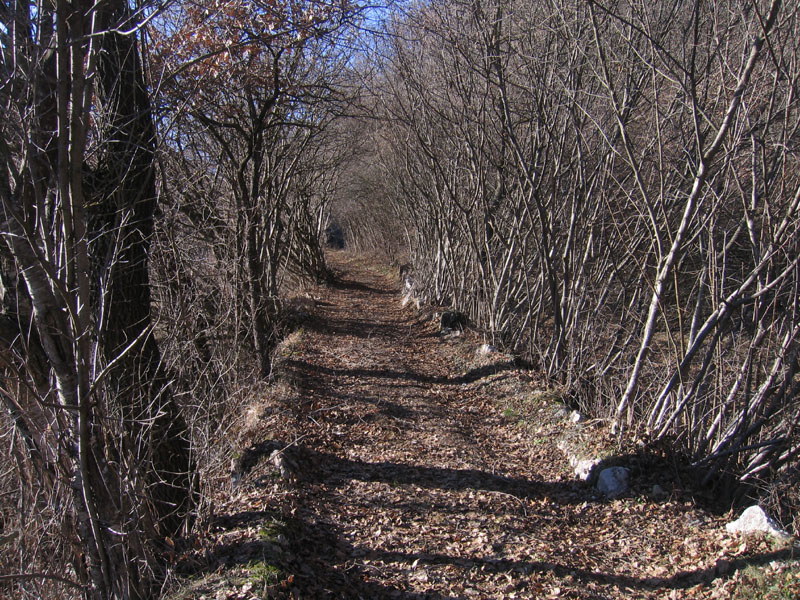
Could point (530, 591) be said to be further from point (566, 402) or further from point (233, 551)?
point (566, 402)

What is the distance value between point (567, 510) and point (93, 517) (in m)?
3.72

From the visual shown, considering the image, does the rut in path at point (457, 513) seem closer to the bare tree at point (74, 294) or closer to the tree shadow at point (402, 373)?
the tree shadow at point (402, 373)

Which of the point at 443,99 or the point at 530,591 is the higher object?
the point at 443,99

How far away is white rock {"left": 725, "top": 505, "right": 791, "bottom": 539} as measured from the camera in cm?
400

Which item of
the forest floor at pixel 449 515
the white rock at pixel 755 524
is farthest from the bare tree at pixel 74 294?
the white rock at pixel 755 524

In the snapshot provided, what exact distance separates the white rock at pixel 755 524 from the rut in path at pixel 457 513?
5.4 inches

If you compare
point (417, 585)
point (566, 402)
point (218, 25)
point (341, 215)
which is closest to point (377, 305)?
point (566, 402)

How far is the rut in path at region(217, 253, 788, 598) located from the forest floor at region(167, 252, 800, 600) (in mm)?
14

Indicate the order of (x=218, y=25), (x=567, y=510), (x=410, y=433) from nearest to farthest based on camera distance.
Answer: (x=567, y=510) < (x=218, y=25) < (x=410, y=433)

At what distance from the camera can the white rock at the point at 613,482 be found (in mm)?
5086

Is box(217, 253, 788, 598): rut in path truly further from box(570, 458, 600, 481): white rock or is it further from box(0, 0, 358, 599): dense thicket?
box(0, 0, 358, 599): dense thicket

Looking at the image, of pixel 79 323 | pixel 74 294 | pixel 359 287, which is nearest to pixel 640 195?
pixel 74 294

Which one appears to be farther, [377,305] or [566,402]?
[377,305]

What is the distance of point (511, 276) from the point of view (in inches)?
395
